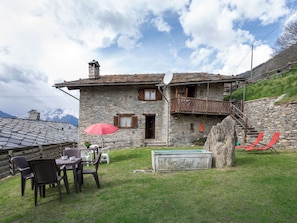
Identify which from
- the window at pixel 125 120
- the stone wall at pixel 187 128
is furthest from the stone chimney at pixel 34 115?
the stone wall at pixel 187 128

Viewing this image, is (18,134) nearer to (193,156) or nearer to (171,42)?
(171,42)

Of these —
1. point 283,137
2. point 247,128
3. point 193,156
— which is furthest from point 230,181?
point 247,128

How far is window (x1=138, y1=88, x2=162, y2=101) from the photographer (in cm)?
1489

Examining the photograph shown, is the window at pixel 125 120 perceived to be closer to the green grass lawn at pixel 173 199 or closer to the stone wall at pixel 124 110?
the stone wall at pixel 124 110

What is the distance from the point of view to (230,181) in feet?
17.2

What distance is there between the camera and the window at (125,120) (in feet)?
48.1

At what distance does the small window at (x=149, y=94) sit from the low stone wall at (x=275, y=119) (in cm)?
678

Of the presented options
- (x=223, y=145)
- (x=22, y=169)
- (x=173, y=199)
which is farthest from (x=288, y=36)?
(x=22, y=169)

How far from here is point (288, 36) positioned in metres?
19.6

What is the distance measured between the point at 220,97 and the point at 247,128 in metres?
3.21

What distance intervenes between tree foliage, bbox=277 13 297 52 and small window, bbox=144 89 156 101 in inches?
602

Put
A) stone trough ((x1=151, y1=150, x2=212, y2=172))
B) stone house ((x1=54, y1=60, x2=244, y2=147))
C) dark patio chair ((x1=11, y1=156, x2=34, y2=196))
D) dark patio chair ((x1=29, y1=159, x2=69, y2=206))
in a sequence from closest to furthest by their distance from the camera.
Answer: dark patio chair ((x1=29, y1=159, x2=69, y2=206)), dark patio chair ((x1=11, y1=156, x2=34, y2=196)), stone trough ((x1=151, y1=150, x2=212, y2=172)), stone house ((x1=54, y1=60, x2=244, y2=147))

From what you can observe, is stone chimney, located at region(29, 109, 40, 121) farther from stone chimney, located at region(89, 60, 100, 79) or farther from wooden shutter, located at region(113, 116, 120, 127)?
wooden shutter, located at region(113, 116, 120, 127)

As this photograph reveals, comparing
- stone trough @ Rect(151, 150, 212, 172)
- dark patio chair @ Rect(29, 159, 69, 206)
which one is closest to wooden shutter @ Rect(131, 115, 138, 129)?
stone trough @ Rect(151, 150, 212, 172)
